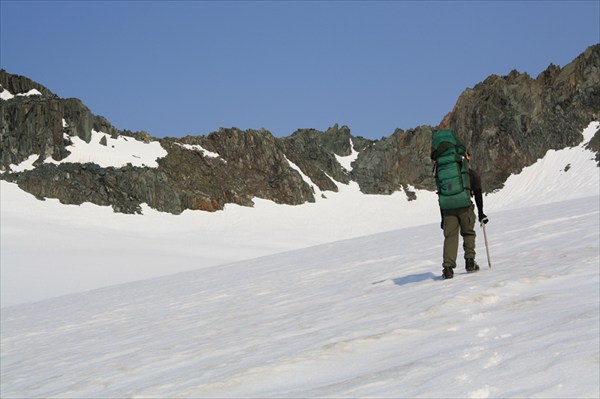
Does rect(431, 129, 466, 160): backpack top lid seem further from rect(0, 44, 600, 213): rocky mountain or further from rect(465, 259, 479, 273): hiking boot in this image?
rect(0, 44, 600, 213): rocky mountain

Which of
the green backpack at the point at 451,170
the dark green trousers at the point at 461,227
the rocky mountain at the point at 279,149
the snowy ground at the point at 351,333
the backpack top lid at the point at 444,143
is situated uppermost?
the rocky mountain at the point at 279,149

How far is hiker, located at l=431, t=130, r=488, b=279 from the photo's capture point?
330 inches

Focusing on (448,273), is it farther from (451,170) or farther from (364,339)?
(364,339)

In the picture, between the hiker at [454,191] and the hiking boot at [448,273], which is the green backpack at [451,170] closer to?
the hiker at [454,191]

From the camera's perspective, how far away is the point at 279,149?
103812mm

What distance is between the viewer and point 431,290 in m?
7.34

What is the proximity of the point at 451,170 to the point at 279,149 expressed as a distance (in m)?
95.9

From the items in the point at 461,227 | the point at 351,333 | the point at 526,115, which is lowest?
the point at 351,333

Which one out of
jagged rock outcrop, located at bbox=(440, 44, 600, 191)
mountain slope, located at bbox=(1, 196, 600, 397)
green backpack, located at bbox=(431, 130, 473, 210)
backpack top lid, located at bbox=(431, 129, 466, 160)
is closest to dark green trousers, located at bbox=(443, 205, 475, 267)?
green backpack, located at bbox=(431, 130, 473, 210)

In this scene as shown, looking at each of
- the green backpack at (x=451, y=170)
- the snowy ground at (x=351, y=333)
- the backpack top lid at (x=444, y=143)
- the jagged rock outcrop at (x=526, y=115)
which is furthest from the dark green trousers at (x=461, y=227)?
the jagged rock outcrop at (x=526, y=115)

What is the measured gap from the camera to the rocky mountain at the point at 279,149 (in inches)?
2931

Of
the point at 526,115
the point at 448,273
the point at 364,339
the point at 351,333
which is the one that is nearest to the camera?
the point at 364,339

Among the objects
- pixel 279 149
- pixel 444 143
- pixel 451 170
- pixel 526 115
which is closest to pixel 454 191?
pixel 451 170

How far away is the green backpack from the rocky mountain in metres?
67.7
